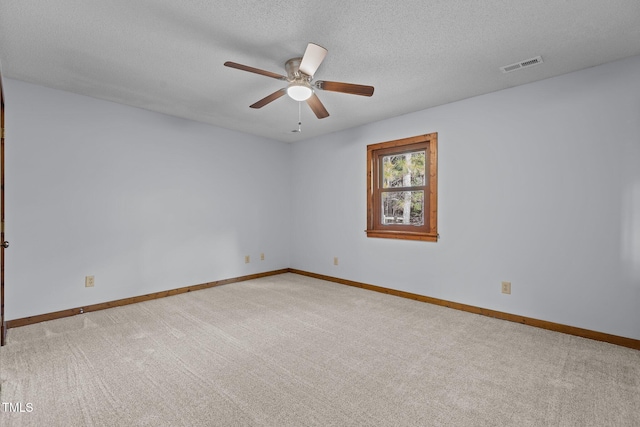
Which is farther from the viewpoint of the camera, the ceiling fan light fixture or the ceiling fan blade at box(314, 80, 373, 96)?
the ceiling fan light fixture

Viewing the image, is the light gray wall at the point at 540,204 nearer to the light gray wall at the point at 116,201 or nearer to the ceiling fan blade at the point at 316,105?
the ceiling fan blade at the point at 316,105

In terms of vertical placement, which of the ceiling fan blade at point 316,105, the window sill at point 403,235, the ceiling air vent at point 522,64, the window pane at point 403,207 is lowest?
the window sill at point 403,235

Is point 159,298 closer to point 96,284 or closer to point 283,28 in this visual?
point 96,284

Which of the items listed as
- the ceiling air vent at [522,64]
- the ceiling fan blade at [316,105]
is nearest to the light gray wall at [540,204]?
the ceiling air vent at [522,64]

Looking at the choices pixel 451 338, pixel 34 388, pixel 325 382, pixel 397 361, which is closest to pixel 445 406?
pixel 397 361

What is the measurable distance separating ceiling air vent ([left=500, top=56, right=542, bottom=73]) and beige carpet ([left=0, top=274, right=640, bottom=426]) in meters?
2.37

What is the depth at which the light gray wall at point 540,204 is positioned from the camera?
254 centimetres

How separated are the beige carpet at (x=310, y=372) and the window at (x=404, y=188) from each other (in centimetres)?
118

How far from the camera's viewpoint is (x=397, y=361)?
7.45 feet

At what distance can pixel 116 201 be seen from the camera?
359 centimetres

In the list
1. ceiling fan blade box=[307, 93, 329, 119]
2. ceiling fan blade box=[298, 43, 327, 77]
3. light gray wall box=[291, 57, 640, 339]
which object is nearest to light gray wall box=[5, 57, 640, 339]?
light gray wall box=[291, 57, 640, 339]

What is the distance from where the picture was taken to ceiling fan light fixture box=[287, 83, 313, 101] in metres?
2.48

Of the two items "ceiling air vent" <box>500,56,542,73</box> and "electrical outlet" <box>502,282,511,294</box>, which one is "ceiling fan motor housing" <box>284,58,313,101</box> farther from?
"electrical outlet" <box>502,282,511,294</box>

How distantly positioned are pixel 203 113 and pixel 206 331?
106 inches
